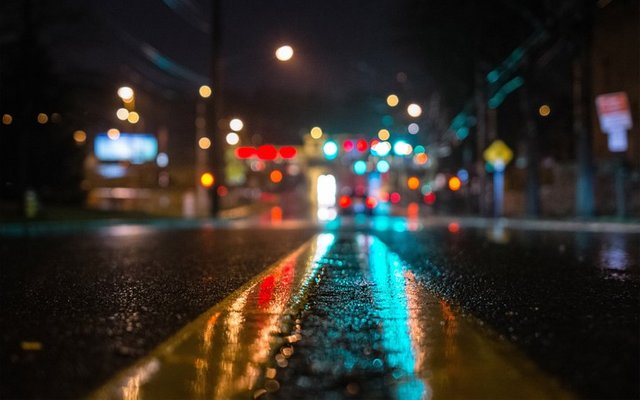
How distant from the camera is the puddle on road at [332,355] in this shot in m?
5.17

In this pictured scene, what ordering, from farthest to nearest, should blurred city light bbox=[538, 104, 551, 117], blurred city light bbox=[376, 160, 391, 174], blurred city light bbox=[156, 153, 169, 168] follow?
blurred city light bbox=[156, 153, 169, 168] < blurred city light bbox=[376, 160, 391, 174] < blurred city light bbox=[538, 104, 551, 117]

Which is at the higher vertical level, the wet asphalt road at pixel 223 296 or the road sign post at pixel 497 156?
the road sign post at pixel 497 156

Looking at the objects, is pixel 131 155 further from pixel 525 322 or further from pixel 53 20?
pixel 525 322

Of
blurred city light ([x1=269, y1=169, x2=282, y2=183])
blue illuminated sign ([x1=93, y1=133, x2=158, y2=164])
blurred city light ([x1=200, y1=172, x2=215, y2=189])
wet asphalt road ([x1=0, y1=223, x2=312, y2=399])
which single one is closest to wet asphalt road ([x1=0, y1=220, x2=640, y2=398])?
wet asphalt road ([x1=0, y1=223, x2=312, y2=399])

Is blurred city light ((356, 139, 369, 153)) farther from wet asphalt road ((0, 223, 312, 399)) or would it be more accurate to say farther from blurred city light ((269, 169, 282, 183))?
blurred city light ((269, 169, 282, 183))

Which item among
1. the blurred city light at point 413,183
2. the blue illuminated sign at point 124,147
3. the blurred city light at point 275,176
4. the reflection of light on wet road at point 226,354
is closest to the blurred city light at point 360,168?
the blue illuminated sign at point 124,147

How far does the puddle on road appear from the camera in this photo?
17.0ft

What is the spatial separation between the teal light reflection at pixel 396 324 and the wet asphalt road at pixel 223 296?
0.53 metres

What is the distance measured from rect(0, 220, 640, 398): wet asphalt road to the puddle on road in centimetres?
27

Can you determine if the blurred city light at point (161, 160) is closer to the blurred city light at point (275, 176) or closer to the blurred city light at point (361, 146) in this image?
the blurred city light at point (361, 146)

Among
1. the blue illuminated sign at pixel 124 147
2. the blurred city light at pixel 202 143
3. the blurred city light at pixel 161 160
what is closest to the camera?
the blurred city light at pixel 202 143

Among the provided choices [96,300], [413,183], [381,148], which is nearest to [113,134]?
[381,148]

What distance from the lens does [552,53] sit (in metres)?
36.5

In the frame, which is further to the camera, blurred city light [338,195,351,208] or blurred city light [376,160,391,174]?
blurred city light [376,160,391,174]
